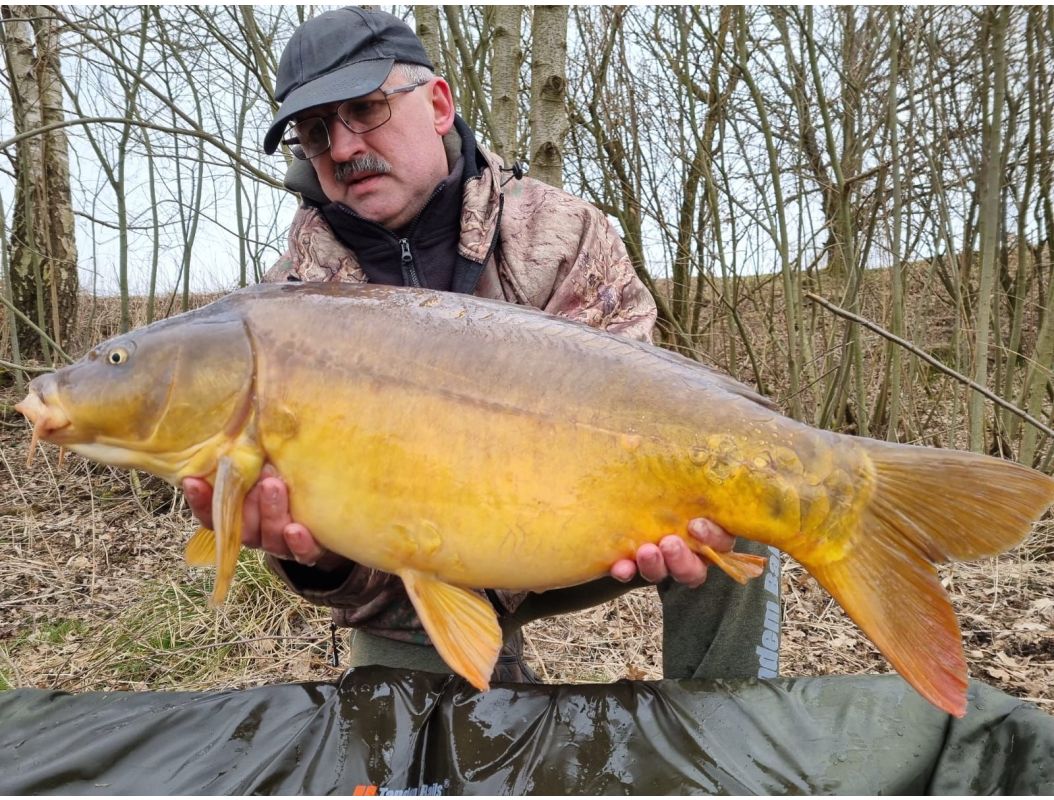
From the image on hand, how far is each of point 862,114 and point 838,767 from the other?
346 cm

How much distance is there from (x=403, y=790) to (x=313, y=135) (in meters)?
1.36

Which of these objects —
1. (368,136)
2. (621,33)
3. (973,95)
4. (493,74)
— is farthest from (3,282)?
(973,95)

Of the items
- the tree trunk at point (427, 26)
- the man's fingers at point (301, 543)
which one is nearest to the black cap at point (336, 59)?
the man's fingers at point (301, 543)

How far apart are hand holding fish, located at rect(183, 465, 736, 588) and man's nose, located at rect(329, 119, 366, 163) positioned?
818mm

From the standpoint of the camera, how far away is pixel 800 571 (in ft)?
11.1

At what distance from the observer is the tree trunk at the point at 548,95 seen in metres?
3.18

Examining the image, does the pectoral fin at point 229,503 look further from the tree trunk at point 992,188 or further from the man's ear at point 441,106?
the tree trunk at point 992,188

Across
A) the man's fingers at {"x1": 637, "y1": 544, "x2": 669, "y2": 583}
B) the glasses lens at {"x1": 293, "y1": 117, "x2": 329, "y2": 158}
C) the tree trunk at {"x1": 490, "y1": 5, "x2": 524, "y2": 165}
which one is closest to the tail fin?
the man's fingers at {"x1": 637, "y1": 544, "x2": 669, "y2": 583}

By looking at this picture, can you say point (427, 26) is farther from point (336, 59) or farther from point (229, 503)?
point (229, 503)

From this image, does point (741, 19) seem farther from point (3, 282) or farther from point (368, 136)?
point (3, 282)

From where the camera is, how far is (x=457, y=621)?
4.42ft

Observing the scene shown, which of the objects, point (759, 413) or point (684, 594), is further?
point (684, 594)

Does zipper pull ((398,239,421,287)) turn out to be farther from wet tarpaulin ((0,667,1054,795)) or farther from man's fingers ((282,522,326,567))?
wet tarpaulin ((0,667,1054,795))

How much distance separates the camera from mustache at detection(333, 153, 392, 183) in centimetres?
185
